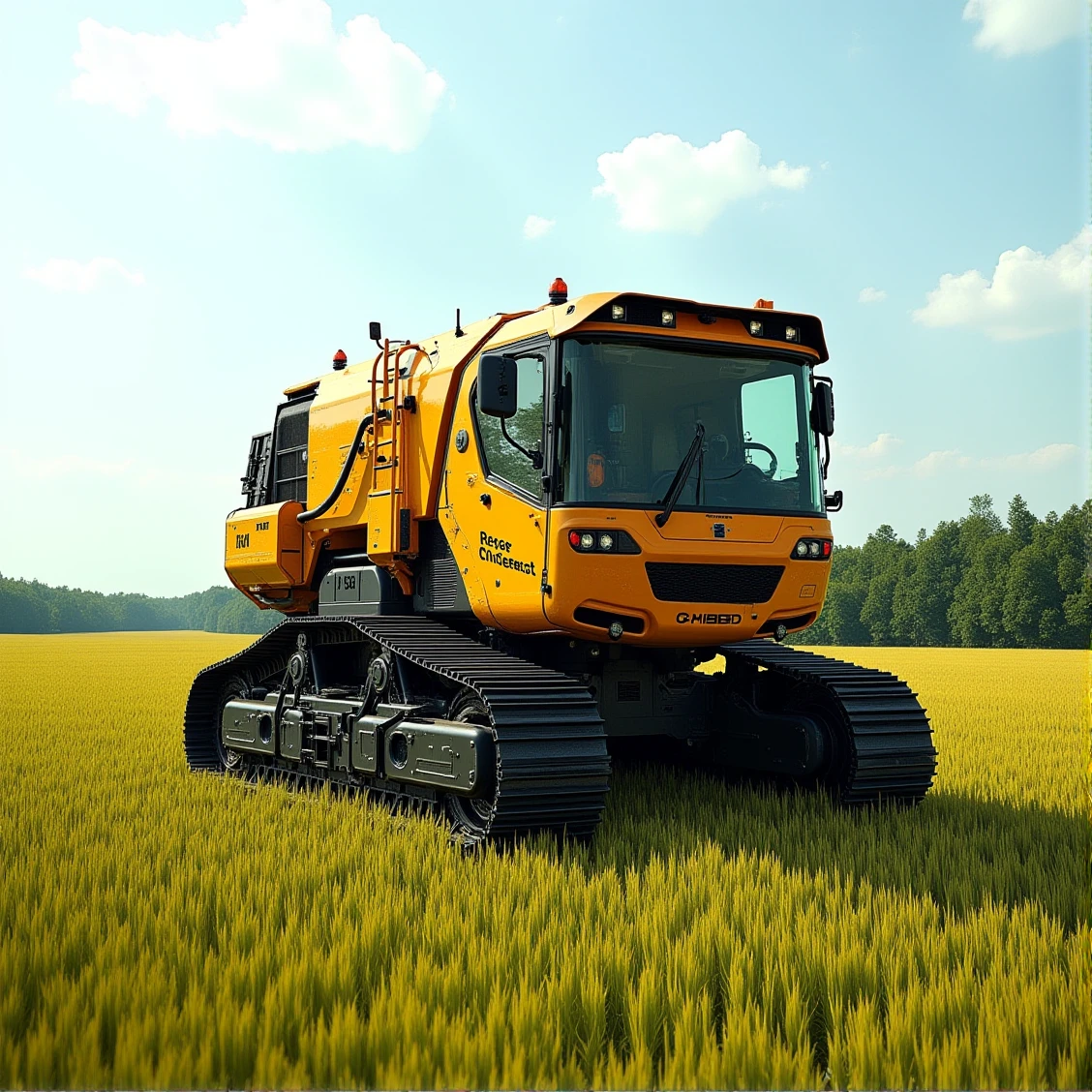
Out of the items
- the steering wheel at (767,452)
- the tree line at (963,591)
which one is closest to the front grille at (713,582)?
the steering wheel at (767,452)

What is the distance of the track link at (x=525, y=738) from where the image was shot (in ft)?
24.2

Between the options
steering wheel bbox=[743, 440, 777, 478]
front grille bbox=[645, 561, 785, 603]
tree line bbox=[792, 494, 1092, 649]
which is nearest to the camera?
front grille bbox=[645, 561, 785, 603]

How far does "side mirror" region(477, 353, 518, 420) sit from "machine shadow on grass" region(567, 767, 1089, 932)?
2.92 metres

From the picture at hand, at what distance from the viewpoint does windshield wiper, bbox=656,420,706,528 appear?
8148mm

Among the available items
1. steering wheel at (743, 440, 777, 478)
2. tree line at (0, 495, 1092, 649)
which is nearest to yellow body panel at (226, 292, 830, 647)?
steering wheel at (743, 440, 777, 478)

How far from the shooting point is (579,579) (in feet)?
26.2

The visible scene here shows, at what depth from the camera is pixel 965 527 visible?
11256cm

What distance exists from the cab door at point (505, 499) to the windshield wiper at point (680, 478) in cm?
82

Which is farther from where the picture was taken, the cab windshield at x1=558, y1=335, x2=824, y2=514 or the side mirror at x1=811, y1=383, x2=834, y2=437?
the side mirror at x1=811, y1=383, x2=834, y2=437

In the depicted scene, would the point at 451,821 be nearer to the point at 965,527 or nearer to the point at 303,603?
the point at 303,603

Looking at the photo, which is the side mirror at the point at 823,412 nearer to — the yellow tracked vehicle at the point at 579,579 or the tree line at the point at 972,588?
the yellow tracked vehicle at the point at 579,579

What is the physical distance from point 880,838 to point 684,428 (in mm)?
3066

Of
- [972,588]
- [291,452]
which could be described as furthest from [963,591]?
[291,452]

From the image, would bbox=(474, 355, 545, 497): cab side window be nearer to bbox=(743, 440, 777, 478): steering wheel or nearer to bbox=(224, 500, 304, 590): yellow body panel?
bbox=(743, 440, 777, 478): steering wheel
